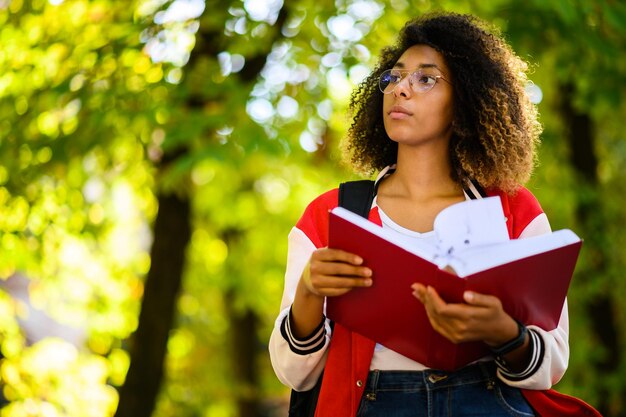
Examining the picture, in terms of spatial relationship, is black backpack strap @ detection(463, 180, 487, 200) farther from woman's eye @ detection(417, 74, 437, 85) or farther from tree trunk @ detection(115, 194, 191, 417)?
tree trunk @ detection(115, 194, 191, 417)

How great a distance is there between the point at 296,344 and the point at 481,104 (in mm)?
832

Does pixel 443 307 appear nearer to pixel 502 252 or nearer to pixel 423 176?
pixel 502 252

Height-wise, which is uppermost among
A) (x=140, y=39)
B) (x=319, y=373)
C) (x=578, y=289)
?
(x=319, y=373)

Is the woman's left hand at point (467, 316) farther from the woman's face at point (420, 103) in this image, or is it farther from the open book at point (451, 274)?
the woman's face at point (420, 103)

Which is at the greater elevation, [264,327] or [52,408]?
[52,408]

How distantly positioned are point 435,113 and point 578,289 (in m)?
5.43

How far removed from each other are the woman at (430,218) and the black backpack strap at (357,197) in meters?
0.02

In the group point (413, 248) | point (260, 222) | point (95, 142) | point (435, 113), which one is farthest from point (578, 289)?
point (413, 248)

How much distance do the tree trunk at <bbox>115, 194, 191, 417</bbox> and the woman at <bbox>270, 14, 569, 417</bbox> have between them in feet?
11.9

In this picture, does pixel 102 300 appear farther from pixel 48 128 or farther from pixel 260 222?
pixel 48 128

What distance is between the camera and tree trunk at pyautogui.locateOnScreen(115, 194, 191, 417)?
577cm

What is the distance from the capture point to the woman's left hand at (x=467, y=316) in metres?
1.70

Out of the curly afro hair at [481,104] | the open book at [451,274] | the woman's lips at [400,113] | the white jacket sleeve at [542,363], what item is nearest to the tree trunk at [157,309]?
the curly afro hair at [481,104]

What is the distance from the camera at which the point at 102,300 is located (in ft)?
26.0
